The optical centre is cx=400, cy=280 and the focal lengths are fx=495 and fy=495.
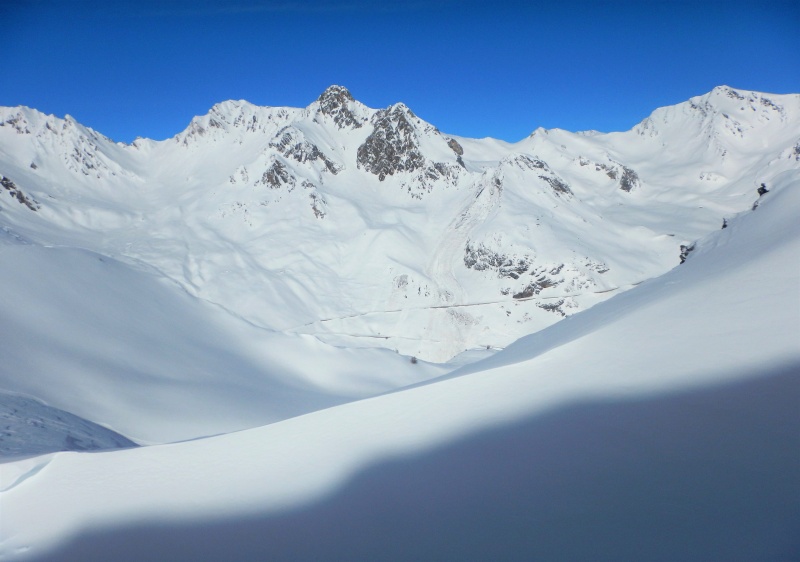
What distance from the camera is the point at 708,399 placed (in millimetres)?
3303

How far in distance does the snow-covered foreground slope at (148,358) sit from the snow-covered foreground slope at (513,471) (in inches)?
150

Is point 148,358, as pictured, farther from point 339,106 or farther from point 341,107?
point 339,106

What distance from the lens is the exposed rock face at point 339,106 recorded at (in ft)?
192

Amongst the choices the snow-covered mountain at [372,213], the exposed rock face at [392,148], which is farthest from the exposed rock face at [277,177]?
the exposed rock face at [392,148]

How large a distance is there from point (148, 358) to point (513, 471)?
7.81 m

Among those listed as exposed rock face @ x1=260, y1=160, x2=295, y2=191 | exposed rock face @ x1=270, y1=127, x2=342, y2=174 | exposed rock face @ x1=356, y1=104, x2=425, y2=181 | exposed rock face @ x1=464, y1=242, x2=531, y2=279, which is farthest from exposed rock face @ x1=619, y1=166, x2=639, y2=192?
exposed rock face @ x1=260, y1=160, x2=295, y2=191

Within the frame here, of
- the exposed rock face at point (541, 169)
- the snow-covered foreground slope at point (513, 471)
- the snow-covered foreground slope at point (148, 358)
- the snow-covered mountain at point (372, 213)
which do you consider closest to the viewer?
the snow-covered foreground slope at point (513, 471)

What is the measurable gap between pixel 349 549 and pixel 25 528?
6.59ft

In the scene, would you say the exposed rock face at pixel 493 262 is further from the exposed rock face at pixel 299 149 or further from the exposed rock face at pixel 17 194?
the exposed rock face at pixel 17 194

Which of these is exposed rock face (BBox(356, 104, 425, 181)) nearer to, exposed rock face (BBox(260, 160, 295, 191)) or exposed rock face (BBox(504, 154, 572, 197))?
exposed rock face (BBox(260, 160, 295, 191))

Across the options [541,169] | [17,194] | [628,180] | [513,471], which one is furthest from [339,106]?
[513,471]

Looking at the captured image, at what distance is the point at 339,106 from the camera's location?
195 ft

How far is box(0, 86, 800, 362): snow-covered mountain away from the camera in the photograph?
1272 inches

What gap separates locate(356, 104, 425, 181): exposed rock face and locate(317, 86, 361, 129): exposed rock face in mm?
5643
